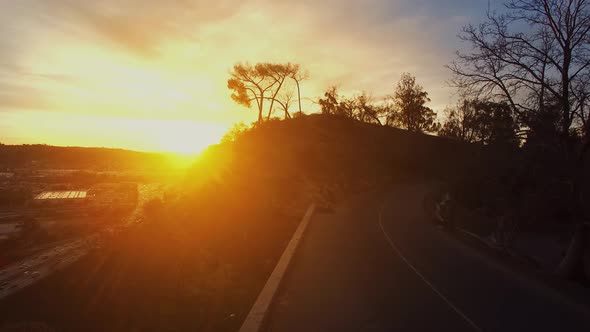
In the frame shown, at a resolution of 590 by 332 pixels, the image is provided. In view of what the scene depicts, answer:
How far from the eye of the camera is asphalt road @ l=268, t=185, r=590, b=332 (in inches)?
278

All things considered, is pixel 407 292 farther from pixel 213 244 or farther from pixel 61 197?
pixel 61 197

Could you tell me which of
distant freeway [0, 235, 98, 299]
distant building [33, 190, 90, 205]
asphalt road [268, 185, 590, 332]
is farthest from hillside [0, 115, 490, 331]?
distant building [33, 190, 90, 205]

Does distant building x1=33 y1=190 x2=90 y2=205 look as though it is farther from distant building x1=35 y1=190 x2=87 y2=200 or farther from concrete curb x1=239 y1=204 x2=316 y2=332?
concrete curb x1=239 y1=204 x2=316 y2=332

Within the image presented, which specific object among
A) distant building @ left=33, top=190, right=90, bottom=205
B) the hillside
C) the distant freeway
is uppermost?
the hillside

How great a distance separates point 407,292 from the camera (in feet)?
29.3

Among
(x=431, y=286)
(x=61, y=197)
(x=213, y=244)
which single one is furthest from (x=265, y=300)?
(x=61, y=197)

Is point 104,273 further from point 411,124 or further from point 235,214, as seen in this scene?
point 411,124

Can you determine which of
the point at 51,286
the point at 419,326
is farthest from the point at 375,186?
the point at 419,326

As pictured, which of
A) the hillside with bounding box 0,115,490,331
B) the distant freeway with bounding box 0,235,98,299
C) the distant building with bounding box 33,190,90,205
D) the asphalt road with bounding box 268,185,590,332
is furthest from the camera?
the distant building with bounding box 33,190,90,205

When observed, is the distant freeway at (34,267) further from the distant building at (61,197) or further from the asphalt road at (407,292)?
the distant building at (61,197)

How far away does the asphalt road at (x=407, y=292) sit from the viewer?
23.2 ft

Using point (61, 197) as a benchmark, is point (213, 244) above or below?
above

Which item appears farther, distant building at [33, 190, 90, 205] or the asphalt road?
distant building at [33, 190, 90, 205]

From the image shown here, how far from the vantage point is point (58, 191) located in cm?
8575
